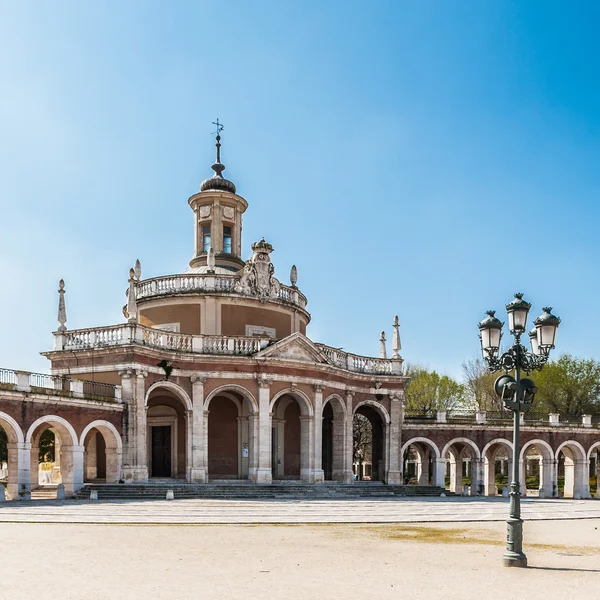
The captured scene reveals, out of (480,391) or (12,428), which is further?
(480,391)

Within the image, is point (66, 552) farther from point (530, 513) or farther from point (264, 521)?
point (530, 513)

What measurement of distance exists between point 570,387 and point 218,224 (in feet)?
130

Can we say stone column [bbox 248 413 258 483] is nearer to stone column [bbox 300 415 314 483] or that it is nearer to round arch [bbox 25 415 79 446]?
stone column [bbox 300 415 314 483]

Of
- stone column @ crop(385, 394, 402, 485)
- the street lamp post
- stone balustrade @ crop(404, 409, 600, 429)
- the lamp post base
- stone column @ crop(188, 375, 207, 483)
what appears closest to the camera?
the lamp post base

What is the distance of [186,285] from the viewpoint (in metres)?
41.7

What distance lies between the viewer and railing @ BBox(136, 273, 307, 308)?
41.4 m

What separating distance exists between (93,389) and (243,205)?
16927 mm

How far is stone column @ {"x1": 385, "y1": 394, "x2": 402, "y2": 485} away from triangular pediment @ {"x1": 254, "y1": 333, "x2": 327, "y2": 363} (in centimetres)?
767

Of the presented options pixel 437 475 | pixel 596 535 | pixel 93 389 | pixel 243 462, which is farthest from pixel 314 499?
pixel 437 475

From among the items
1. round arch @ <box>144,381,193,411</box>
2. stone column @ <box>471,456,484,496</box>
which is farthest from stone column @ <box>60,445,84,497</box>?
stone column @ <box>471,456,484,496</box>

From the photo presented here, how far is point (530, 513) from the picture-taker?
1147 inches

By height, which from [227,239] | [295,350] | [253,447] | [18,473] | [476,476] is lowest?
[476,476]

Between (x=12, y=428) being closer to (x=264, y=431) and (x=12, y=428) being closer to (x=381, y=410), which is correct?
(x=264, y=431)

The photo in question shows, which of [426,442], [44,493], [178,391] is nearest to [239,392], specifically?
[178,391]
